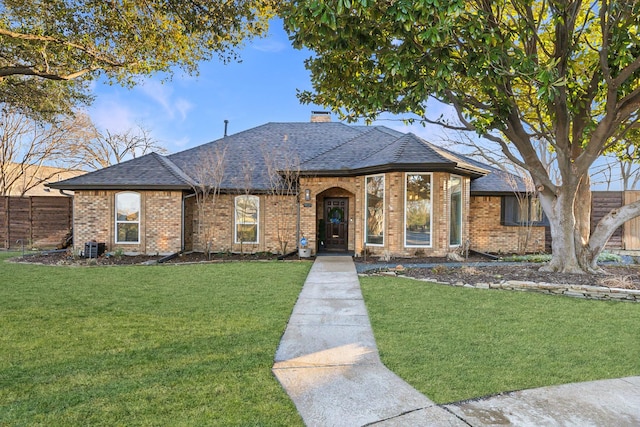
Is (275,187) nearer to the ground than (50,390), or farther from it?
farther from it

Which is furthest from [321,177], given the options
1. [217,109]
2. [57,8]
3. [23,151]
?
[23,151]

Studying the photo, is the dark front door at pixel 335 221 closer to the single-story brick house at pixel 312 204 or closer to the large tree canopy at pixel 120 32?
the single-story brick house at pixel 312 204

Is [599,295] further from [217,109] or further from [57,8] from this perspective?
[217,109]

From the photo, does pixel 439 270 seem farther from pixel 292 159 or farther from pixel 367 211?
pixel 292 159

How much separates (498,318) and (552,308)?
1.29m

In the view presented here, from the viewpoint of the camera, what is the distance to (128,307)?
5848mm

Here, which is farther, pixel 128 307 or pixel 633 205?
pixel 633 205

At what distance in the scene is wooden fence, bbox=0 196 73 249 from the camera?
15016 millimetres

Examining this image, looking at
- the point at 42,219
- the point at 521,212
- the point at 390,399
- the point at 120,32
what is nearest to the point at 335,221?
the point at 521,212

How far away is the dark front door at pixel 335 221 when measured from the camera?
1434 cm

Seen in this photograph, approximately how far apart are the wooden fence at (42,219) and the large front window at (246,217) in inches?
280

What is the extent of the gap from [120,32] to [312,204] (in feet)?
24.6

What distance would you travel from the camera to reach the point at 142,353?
12.7ft

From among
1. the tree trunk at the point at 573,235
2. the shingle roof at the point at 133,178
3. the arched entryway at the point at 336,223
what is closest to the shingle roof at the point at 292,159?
the shingle roof at the point at 133,178
